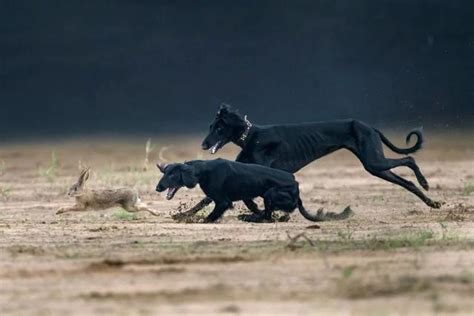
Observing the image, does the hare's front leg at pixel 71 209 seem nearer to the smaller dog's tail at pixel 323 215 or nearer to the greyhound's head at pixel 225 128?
the greyhound's head at pixel 225 128

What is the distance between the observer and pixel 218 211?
1303cm

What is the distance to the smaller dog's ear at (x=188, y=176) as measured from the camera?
1286 centimetres

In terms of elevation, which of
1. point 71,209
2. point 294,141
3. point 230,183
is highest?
point 294,141

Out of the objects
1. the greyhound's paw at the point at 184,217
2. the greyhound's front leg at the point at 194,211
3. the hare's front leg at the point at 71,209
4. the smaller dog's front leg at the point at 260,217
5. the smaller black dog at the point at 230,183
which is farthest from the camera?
the hare's front leg at the point at 71,209

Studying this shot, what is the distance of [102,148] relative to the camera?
26.2m

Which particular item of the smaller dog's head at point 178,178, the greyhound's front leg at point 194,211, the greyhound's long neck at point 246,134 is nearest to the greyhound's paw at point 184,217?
the greyhound's front leg at point 194,211

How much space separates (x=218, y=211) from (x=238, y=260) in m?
3.35

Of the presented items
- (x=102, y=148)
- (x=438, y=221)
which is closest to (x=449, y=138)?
(x=102, y=148)

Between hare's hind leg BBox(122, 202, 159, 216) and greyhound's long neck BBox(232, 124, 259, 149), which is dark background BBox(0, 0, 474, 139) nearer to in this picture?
greyhound's long neck BBox(232, 124, 259, 149)

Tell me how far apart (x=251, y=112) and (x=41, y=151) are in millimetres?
3782

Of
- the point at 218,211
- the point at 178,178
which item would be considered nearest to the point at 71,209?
the point at 178,178

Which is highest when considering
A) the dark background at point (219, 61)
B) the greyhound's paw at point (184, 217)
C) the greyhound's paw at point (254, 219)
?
the dark background at point (219, 61)

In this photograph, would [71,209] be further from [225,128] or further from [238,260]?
[238,260]

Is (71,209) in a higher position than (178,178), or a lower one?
lower
